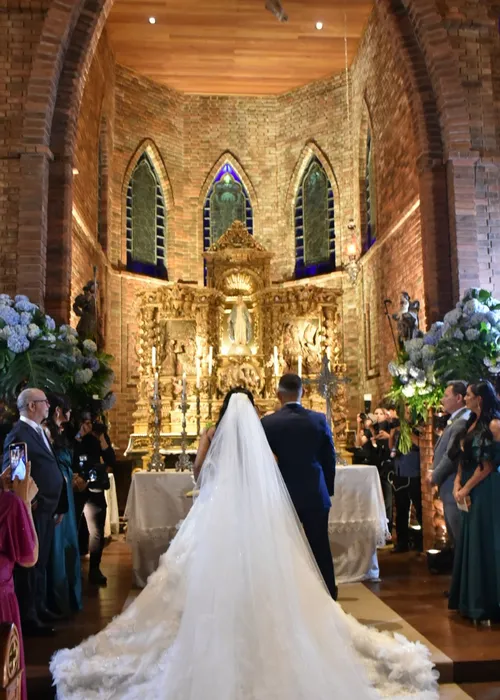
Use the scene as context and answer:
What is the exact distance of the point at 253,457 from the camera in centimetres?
417

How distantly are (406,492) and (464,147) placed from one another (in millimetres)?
4623

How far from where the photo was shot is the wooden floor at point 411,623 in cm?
444

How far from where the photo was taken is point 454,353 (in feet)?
25.1

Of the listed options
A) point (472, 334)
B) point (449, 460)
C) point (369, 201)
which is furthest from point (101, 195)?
point (449, 460)

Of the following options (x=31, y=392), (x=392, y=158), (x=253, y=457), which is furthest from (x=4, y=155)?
(x=392, y=158)

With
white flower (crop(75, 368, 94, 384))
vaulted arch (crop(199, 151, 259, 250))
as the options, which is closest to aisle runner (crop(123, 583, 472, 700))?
white flower (crop(75, 368, 94, 384))

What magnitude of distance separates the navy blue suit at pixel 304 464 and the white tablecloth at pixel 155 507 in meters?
2.32

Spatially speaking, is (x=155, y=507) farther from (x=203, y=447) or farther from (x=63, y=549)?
(x=203, y=447)

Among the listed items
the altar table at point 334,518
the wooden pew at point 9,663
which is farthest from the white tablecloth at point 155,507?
the wooden pew at point 9,663

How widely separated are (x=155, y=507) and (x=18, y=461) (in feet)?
12.9

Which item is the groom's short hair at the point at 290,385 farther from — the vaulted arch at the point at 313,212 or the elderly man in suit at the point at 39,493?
the vaulted arch at the point at 313,212

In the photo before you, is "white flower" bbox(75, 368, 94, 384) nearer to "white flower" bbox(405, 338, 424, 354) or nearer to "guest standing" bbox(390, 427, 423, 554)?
"white flower" bbox(405, 338, 424, 354)

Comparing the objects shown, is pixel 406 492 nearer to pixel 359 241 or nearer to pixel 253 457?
pixel 253 457

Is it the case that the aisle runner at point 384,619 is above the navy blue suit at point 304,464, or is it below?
below
